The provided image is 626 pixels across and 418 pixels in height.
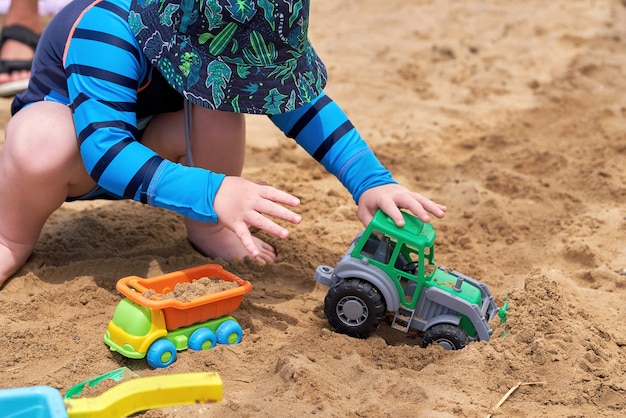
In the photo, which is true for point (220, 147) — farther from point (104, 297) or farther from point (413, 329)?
point (413, 329)

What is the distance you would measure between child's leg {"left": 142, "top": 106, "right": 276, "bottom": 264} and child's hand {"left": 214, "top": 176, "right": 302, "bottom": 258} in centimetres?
33

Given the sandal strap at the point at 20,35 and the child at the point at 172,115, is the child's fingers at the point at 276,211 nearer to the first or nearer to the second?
the child at the point at 172,115

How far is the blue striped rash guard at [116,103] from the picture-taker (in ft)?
6.14

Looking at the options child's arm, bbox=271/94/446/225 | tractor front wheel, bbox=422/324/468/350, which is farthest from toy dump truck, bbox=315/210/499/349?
child's arm, bbox=271/94/446/225

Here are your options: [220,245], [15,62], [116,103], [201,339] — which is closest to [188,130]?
[116,103]

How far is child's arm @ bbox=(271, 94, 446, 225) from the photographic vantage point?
83.4 inches

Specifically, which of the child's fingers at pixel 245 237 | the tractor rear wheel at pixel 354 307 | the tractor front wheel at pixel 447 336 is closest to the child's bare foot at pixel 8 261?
the child's fingers at pixel 245 237

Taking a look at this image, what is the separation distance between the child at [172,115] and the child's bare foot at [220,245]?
0.82 ft

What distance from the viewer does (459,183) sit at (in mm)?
2895

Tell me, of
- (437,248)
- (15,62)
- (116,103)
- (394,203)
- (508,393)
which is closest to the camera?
(508,393)

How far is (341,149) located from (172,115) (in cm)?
49

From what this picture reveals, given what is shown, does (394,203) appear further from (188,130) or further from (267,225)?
(188,130)

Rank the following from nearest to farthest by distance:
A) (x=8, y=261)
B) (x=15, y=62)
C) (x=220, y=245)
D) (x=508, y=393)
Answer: (x=508, y=393) < (x=8, y=261) < (x=220, y=245) < (x=15, y=62)

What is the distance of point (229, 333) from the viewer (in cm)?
188
